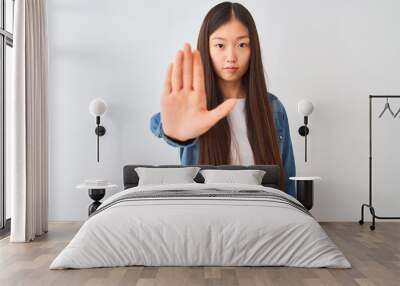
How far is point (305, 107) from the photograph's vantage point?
267 inches

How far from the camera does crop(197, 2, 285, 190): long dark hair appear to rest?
6.80 m

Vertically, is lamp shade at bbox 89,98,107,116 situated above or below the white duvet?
above

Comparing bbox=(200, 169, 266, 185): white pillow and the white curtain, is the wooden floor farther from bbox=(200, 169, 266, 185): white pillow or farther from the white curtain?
bbox=(200, 169, 266, 185): white pillow

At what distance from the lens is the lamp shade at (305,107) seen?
6.77 metres

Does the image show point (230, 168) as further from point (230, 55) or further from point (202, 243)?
point (202, 243)

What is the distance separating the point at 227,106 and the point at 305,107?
0.92 meters

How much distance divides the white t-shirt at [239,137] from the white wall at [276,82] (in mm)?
539

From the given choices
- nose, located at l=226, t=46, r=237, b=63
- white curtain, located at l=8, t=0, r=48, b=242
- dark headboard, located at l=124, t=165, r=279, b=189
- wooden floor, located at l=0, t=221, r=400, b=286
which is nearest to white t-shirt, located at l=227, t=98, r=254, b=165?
dark headboard, located at l=124, t=165, r=279, b=189

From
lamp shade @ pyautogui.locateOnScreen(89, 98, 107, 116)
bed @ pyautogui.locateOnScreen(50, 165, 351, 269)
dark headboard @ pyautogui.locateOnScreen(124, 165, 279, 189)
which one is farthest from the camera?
lamp shade @ pyautogui.locateOnScreen(89, 98, 107, 116)

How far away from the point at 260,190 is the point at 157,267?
1.35 meters

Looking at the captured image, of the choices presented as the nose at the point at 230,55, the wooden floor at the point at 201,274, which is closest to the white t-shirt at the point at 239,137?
the nose at the point at 230,55

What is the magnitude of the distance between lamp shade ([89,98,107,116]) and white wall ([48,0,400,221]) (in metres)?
0.20

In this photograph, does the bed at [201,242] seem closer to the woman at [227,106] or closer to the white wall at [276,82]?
the woman at [227,106]

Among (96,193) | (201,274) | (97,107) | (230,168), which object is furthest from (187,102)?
(201,274)
